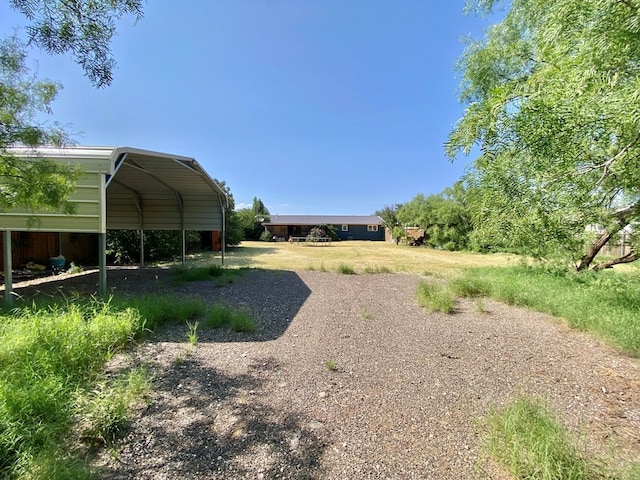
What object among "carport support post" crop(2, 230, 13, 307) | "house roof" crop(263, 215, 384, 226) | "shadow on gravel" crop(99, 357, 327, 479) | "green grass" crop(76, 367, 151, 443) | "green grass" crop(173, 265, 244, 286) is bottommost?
"shadow on gravel" crop(99, 357, 327, 479)

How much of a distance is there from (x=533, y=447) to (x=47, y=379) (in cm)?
336

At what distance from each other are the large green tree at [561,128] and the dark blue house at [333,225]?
32.4 m

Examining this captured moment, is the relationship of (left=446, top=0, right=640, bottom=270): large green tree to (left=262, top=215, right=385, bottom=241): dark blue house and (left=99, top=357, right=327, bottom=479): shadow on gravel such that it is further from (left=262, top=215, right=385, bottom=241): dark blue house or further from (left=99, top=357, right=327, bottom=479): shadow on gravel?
(left=262, top=215, right=385, bottom=241): dark blue house

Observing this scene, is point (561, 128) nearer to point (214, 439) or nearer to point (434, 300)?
point (214, 439)

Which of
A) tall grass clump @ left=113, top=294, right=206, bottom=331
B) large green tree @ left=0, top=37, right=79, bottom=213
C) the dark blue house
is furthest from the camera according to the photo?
the dark blue house

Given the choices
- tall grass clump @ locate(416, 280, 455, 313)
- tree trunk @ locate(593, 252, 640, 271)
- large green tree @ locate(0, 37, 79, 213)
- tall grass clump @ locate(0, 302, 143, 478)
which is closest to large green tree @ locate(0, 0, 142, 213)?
large green tree @ locate(0, 37, 79, 213)

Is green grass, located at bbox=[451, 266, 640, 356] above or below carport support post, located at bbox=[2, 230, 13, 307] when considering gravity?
below

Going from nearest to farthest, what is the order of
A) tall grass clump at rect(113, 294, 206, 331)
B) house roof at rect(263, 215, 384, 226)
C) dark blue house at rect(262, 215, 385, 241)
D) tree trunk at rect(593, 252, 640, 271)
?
tall grass clump at rect(113, 294, 206, 331) < tree trunk at rect(593, 252, 640, 271) < dark blue house at rect(262, 215, 385, 241) < house roof at rect(263, 215, 384, 226)

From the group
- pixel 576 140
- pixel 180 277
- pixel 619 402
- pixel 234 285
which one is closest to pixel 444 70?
pixel 576 140

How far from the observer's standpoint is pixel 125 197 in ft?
37.3

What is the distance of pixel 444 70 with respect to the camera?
19.9 feet

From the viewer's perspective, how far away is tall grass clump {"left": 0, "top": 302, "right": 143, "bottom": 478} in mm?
1770

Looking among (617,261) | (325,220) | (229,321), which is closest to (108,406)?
(229,321)

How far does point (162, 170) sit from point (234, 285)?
375cm
